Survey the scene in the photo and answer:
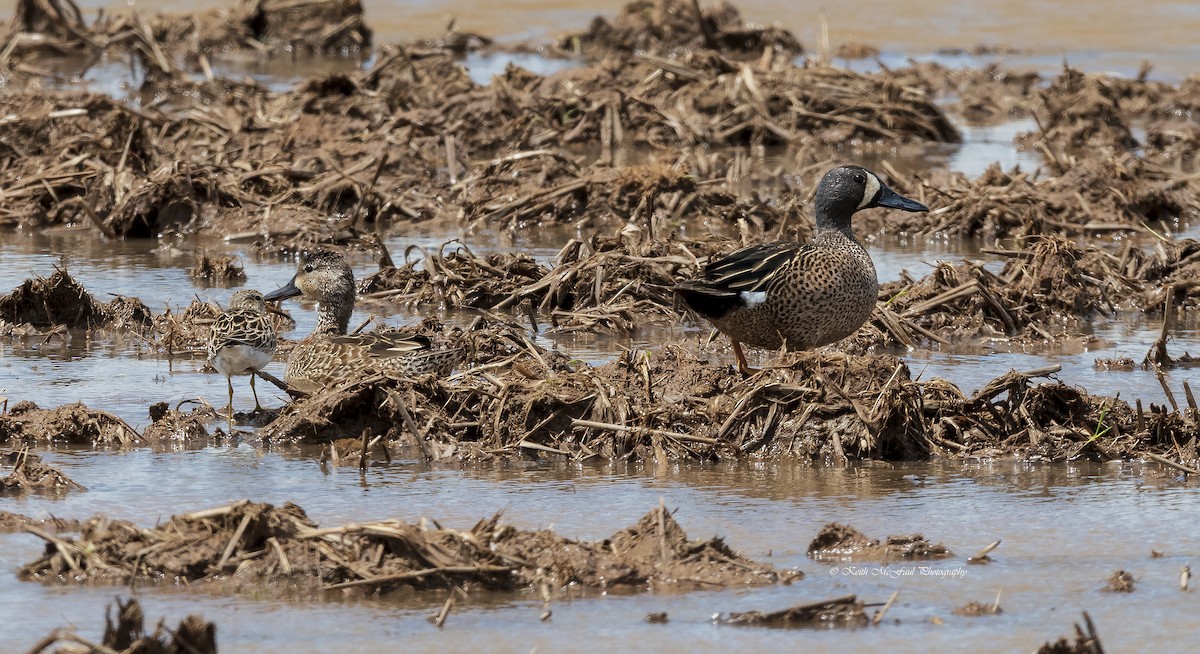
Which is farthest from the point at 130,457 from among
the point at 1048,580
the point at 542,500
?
the point at 1048,580

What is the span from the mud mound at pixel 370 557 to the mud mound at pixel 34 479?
91 cm

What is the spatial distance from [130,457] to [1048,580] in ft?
12.3

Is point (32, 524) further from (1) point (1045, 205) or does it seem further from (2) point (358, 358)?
(1) point (1045, 205)

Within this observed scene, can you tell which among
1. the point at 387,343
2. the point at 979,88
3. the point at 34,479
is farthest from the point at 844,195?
the point at 979,88

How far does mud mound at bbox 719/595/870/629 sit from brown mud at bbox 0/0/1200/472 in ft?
6.39

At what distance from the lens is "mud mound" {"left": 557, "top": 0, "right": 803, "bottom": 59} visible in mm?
20578

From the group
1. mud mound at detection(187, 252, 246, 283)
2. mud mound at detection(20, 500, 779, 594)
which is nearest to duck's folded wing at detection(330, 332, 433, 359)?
mud mound at detection(20, 500, 779, 594)

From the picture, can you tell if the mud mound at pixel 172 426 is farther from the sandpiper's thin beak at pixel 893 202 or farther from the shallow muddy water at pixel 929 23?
the shallow muddy water at pixel 929 23

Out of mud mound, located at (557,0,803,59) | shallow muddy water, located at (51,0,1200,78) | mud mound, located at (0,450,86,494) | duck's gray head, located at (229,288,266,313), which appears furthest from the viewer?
shallow muddy water, located at (51,0,1200,78)

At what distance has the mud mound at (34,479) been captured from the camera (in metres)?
6.41

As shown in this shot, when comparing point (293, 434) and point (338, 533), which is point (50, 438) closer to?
point (293, 434)

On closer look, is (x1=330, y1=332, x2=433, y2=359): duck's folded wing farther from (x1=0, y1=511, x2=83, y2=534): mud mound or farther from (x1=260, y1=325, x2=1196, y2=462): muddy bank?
(x1=0, y1=511, x2=83, y2=534): mud mound

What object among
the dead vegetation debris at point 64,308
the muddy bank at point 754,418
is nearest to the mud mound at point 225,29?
the dead vegetation debris at point 64,308

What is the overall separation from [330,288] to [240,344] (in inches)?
52.0
